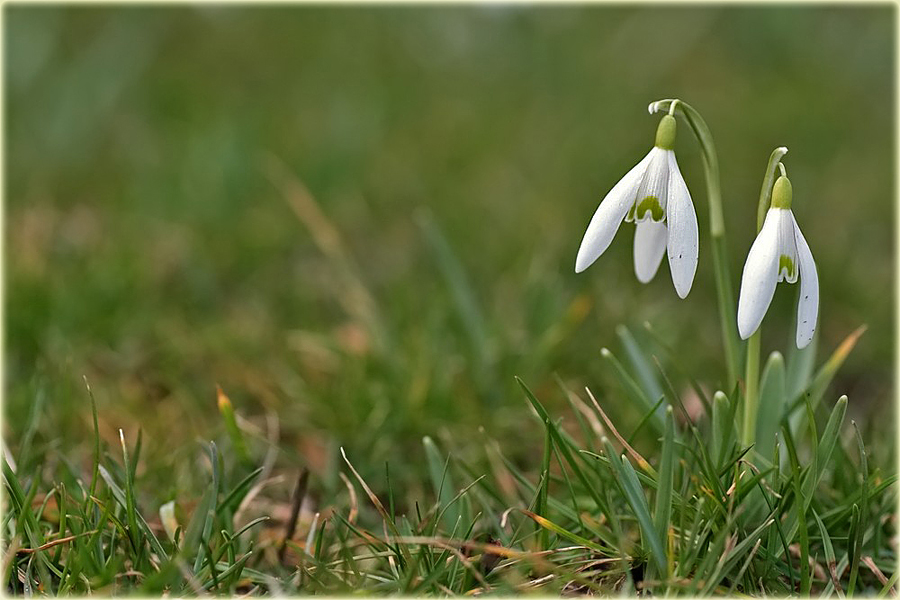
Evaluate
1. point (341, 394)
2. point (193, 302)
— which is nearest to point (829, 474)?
point (341, 394)

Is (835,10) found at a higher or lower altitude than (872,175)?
higher

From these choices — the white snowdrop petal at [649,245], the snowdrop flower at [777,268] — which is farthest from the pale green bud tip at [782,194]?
the white snowdrop petal at [649,245]

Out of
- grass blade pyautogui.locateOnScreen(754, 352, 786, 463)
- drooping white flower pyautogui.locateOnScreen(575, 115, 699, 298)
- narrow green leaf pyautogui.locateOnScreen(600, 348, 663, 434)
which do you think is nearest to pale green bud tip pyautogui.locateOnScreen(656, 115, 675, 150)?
drooping white flower pyautogui.locateOnScreen(575, 115, 699, 298)

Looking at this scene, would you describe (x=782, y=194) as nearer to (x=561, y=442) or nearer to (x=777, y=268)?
(x=777, y=268)

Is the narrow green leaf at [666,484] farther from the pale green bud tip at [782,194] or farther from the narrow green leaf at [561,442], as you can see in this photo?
the pale green bud tip at [782,194]

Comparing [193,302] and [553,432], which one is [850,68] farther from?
[553,432]
